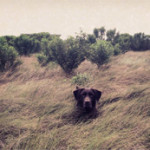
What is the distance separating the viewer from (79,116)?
3.11m

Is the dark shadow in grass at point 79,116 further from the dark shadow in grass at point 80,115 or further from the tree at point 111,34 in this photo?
the tree at point 111,34

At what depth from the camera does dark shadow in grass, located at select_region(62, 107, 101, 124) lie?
295cm

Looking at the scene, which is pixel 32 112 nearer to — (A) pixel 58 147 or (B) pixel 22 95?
(B) pixel 22 95

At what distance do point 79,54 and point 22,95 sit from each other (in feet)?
13.3

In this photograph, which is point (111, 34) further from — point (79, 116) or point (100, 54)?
point (79, 116)

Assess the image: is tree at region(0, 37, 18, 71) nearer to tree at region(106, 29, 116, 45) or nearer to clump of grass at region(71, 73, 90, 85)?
clump of grass at region(71, 73, 90, 85)

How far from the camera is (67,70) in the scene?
711 cm

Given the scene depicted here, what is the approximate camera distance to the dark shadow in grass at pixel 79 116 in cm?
295

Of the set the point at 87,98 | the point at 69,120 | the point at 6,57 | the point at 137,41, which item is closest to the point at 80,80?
the point at 87,98

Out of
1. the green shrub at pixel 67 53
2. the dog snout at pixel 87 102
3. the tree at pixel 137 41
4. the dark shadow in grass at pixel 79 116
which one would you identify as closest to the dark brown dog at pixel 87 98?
the dog snout at pixel 87 102

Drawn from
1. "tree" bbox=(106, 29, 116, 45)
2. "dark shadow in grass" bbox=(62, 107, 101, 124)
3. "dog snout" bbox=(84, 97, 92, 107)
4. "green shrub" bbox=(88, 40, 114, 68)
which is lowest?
"dark shadow in grass" bbox=(62, 107, 101, 124)

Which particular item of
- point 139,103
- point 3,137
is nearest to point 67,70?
point 139,103

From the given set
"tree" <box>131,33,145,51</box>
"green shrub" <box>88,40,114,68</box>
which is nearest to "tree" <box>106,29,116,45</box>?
"tree" <box>131,33,145,51</box>

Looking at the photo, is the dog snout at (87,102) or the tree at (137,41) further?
the tree at (137,41)
